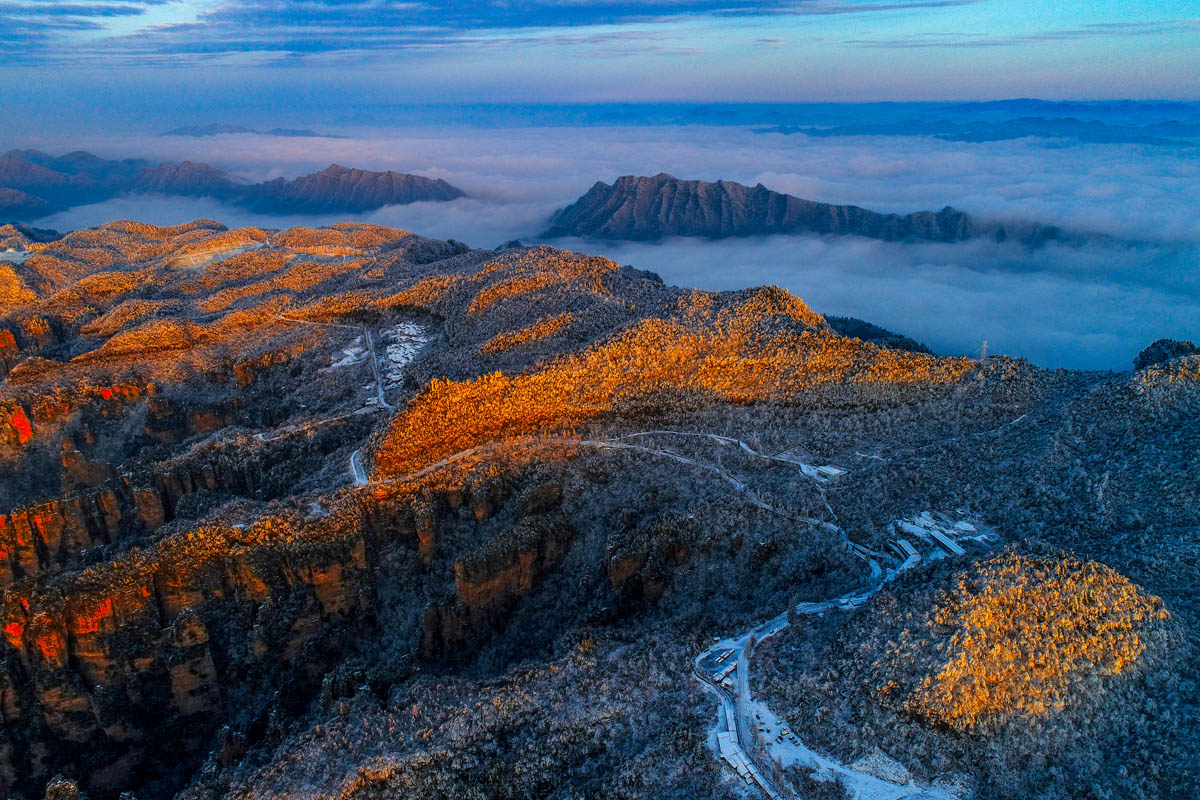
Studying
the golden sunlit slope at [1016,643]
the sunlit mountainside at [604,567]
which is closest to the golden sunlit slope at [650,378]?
the sunlit mountainside at [604,567]

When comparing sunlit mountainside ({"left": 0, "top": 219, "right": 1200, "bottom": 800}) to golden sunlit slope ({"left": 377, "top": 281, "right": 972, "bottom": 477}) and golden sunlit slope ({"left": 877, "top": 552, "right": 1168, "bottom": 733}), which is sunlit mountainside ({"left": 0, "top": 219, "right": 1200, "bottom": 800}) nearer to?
golden sunlit slope ({"left": 877, "top": 552, "right": 1168, "bottom": 733})

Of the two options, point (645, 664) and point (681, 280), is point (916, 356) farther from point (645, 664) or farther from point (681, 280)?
point (681, 280)

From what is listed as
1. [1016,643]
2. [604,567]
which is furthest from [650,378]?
[1016,643]

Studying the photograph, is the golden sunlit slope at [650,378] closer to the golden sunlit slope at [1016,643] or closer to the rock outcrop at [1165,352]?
the rock outcrop at [1165,352]

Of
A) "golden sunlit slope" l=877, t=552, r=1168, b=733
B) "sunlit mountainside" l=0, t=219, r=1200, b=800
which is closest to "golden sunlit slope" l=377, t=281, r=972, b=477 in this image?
"sunlit mountainside" l=0, t=219, r=1200, b=800

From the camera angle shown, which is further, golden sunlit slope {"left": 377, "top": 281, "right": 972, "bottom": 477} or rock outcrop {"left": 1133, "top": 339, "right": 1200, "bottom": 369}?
rock outcrop {"left": 1133, "top": 339, "right": 1200, "bottom": 369}

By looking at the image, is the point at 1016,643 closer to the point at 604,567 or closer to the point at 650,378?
the point at 604,567

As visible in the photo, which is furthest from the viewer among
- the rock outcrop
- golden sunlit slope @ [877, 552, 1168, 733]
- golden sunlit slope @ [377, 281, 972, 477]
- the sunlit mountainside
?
the rock outcrop
